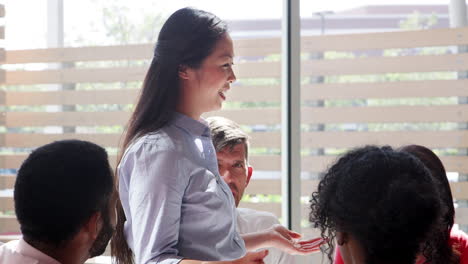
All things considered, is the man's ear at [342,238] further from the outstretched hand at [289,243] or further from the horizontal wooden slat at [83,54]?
the horizontal wooden slat at [83,54]

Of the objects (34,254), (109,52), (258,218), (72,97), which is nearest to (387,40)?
(258,218)

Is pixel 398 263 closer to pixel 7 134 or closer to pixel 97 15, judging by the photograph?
pixel 97 15

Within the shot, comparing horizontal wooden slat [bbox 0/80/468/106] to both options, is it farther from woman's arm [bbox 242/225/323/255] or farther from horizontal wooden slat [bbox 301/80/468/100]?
woman's arm [bbox 242/225/323/255]

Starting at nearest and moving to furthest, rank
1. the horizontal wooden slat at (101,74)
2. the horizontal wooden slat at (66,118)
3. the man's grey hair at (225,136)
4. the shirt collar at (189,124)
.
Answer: the shirt collar at (189,124) < the man's grey hair at (225,136) < the horizontal wooden slat at (101,74) < the horizontal wooden slat at (66,118)

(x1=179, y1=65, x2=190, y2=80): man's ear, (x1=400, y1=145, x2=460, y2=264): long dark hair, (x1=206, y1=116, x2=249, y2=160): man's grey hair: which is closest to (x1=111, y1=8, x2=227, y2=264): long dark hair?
(x1=179, y1=65, x2=190, y2=80): man's ear

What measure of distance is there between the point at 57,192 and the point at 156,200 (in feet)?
0.75

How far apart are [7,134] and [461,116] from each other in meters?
2.51

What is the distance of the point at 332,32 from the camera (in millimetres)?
3559

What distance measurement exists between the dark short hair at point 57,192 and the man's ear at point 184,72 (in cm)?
35

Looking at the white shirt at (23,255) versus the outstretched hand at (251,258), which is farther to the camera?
the outstretched hand at (251,258)

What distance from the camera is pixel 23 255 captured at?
140cm

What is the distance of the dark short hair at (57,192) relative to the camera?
4.66 feet

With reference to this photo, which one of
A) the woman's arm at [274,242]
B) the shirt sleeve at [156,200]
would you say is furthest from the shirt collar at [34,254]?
the woman's arm at [274,242]

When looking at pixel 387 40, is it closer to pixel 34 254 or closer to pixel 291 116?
pixel 291 116
